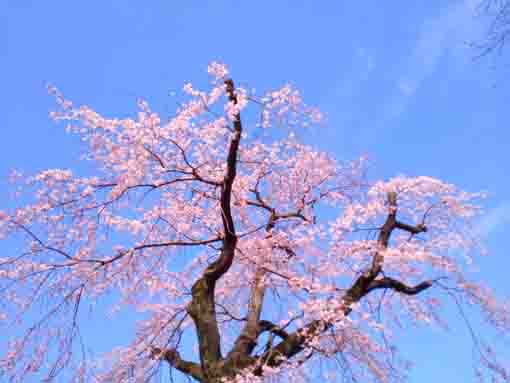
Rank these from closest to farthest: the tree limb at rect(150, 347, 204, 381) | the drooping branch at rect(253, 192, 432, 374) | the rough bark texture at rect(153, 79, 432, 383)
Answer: the rough bark texture at rect(153, 79, 432, 383) → the drooping branch at rect(253, 192, 432, 374) → the tree limb at rect(150, 347, 204, 381)

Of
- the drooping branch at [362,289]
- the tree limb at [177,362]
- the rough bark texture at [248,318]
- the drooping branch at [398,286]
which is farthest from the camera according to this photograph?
the drooping branch at [398,286]

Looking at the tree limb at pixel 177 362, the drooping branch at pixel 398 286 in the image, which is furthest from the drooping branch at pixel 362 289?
the tree limb at pixel 177 362

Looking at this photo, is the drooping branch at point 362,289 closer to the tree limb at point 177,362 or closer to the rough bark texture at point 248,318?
the rough bark texture at point 248,318

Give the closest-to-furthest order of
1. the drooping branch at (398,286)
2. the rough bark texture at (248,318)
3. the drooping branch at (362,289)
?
the rough bark texture at (248,318), the drooping branch at (362,289), the drooping branch at (398,286)

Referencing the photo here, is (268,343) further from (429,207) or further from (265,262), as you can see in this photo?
(429,207)

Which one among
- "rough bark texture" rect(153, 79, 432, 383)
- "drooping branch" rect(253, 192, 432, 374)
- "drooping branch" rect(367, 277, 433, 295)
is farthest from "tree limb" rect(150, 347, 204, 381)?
"drooping branch" rect(367, 277, 433, 295)

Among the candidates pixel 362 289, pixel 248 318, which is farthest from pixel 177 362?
pixel 362 289

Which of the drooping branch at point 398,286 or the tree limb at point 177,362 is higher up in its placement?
the drooping branch at point 398,286

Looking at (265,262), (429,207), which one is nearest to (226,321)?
(265,262)

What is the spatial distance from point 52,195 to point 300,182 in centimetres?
417

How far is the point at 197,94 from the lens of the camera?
22.9 ft

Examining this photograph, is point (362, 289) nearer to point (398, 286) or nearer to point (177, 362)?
point (398, 286)

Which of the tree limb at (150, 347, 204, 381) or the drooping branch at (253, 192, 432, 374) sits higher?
the drooping branch at (253, 192, 432, 374)

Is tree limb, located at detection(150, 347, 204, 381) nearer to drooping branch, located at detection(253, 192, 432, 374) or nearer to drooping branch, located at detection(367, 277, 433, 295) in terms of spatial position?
drooping branch, located at detection(253, 192, 432, 374)
